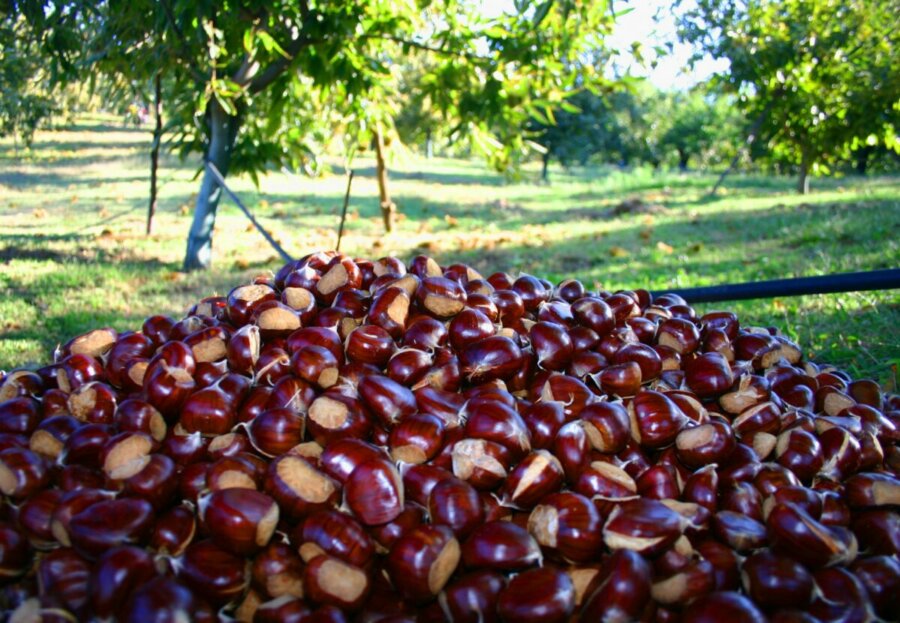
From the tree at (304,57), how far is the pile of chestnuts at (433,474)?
277 centimetres

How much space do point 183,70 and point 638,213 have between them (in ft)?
26.5

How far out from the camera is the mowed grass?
390 cm

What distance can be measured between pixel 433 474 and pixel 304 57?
15.1 feet

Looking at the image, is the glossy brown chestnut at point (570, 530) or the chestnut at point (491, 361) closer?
the glossy brown chestnut at point (570, 530)

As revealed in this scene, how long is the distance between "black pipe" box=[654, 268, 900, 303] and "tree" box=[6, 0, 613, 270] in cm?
225

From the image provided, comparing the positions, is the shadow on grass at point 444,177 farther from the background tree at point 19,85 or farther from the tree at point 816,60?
the background tree at point 19,85

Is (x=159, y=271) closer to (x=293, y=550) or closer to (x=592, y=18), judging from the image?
(x=592, y=18)

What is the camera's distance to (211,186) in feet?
20.2

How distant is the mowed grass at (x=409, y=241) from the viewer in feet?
12.8

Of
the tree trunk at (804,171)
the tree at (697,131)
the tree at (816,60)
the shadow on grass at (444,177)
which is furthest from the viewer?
the tree at (697,131)

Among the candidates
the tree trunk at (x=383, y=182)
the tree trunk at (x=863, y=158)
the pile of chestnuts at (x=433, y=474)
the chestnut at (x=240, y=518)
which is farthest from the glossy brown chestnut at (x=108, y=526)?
the tree trunk at (x=863, y=158)

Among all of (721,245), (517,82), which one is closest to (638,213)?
(721,245)

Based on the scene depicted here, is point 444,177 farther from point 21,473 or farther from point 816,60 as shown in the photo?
point 21,473

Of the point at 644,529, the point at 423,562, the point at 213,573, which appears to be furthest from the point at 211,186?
the point at 644,529
